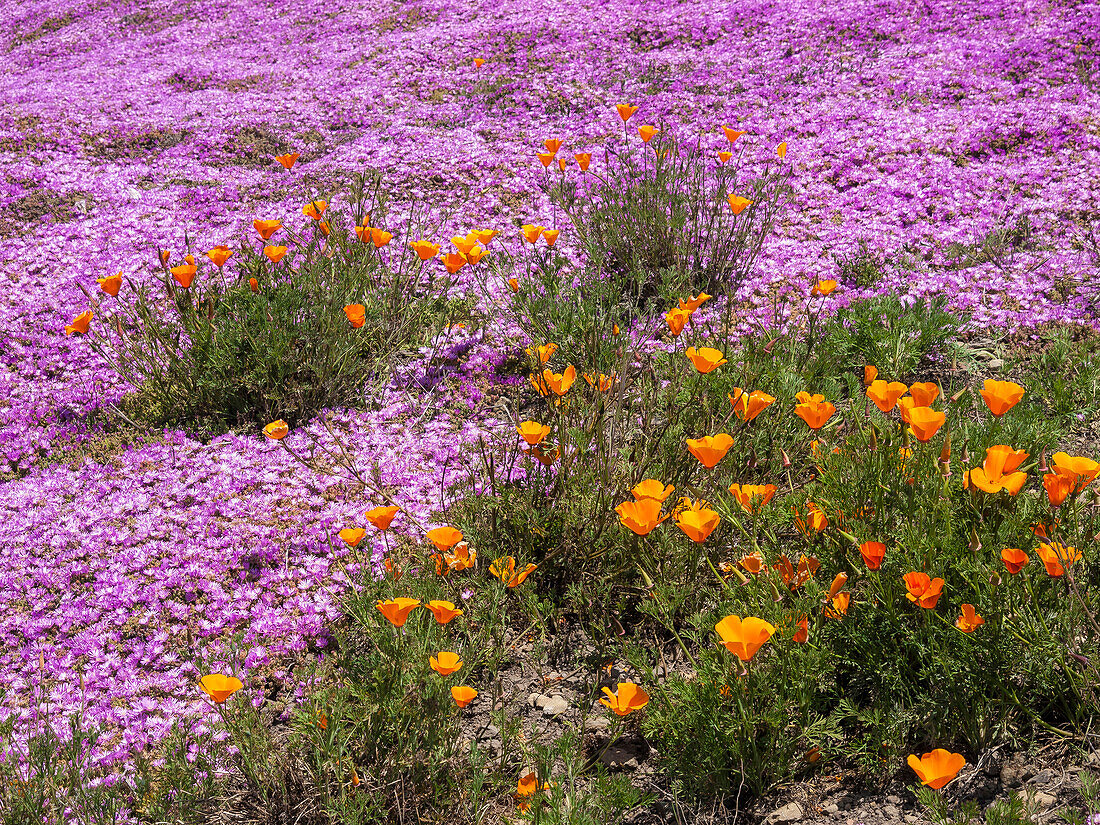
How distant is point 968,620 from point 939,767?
1.50 feet

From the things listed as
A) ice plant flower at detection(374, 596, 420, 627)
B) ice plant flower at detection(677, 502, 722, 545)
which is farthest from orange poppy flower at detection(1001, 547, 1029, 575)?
ice plant flower at detection(374, 596, 420, 627)

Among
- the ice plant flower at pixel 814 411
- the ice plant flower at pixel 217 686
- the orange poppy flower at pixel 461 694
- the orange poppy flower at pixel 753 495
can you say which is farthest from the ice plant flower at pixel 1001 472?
the ice plant flower at pixel 217 686

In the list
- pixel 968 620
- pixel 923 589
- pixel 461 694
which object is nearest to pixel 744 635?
pixel 923 589

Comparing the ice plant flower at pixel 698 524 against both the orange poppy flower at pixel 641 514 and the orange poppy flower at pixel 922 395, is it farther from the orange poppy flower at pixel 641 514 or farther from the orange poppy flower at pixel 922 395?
the orange poppy flower at pixel 922 395

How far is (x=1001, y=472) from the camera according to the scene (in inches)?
81.4

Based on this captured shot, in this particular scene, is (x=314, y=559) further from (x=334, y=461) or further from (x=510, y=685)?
(x=510, y=685)

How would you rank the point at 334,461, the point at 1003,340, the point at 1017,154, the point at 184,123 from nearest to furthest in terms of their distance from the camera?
the point at 334,461 → the point at 1003,340 → the point at 1017,154 → the point at 184,123

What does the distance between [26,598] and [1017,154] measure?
7.72m

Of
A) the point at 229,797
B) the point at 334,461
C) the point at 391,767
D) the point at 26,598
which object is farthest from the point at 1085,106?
the point at 26,598

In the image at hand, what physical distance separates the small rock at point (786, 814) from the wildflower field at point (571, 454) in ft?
0.11

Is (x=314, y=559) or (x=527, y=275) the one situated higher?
(x=527, y=275)

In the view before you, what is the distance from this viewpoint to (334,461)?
12.7 feet

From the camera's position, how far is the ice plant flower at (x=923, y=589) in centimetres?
194

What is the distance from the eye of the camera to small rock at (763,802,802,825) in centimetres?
221
